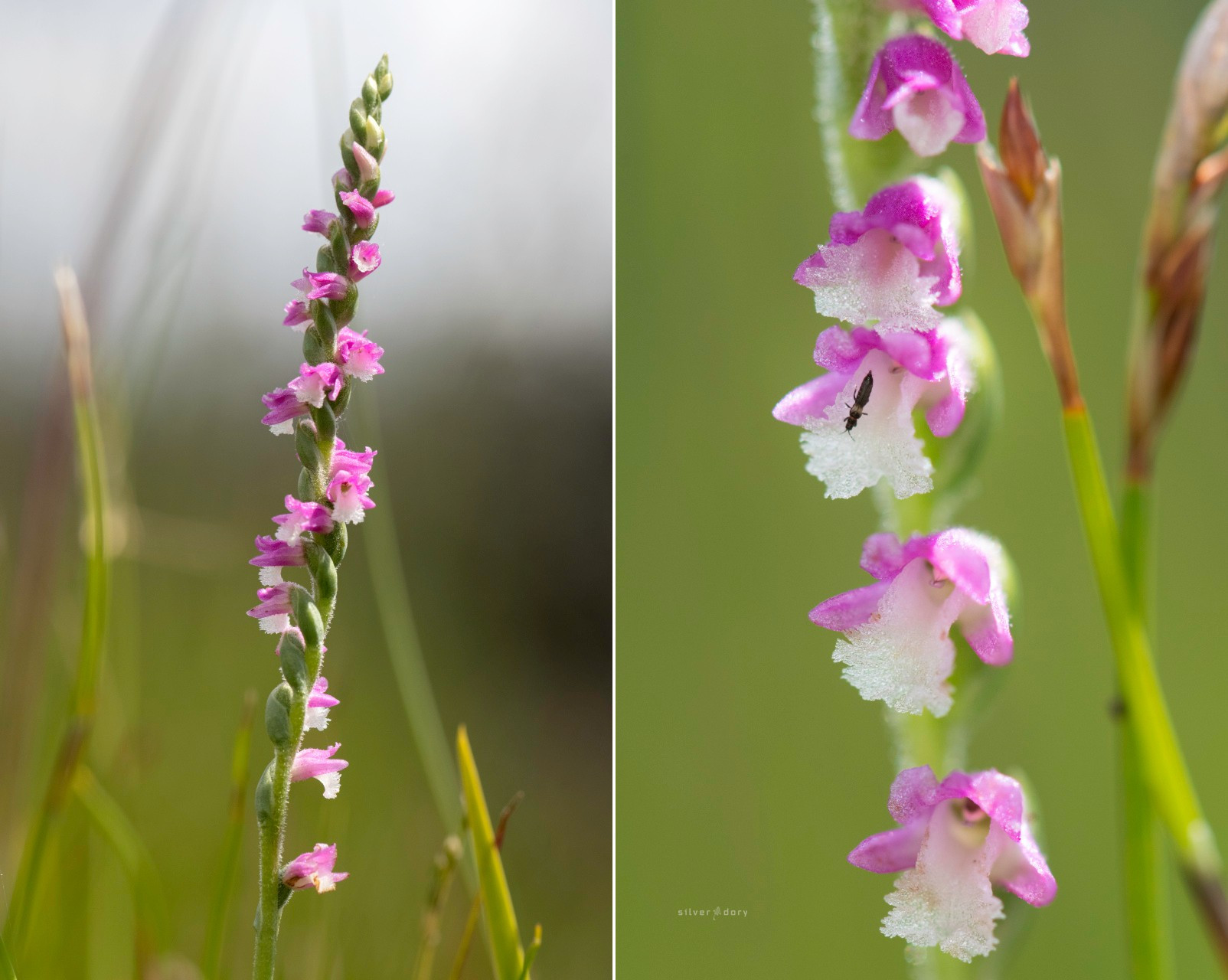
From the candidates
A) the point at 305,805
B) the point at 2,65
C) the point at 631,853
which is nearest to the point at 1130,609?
the point at 631,853

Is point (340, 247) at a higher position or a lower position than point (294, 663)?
higher

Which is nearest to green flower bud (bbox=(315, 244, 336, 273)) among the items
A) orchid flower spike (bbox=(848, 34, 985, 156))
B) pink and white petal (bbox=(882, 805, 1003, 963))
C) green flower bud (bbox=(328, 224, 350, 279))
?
green flower bud (bbox=(328, 224, 350, 279))

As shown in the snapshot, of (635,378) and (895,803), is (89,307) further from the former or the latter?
(895,803)

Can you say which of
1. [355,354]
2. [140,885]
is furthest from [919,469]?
[140,885]

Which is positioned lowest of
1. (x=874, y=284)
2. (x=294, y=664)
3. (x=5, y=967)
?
(x=5, y=967)

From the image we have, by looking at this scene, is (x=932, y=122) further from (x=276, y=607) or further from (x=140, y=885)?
(x=140, y=885)

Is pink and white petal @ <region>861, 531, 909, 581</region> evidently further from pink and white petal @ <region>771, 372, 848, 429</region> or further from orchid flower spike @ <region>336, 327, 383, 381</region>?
orchid flower spike @ <region>336, 327, 383, 381</region>

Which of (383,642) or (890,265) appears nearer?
(890,265)

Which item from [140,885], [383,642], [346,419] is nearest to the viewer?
[140,885]
